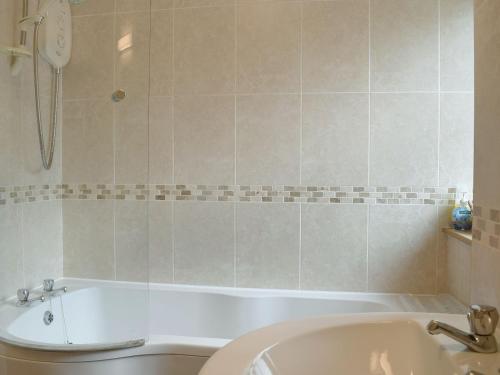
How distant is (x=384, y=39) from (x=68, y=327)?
6.76ft

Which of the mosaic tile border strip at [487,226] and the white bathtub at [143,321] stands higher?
the mosaic tile border strip at [487,226]

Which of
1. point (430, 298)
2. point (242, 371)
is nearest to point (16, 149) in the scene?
point (242, 371)

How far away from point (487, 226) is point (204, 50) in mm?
1771

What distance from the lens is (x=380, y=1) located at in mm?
2127

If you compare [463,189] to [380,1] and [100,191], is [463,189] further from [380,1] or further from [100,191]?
[100,191]

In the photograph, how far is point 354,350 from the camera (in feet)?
2.59

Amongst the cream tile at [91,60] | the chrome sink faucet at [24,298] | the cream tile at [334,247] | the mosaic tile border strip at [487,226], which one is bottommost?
the chrome sink faucet at [24,298]

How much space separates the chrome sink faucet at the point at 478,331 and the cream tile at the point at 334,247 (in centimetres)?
145

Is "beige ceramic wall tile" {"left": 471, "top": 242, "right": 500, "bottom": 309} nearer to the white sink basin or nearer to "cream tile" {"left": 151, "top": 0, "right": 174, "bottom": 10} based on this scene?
the white sink basin

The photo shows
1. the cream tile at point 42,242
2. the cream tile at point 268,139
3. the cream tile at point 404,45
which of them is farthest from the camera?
the cream tile at point 268,139

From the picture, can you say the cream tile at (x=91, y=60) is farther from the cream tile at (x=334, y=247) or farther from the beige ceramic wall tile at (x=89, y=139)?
the cream tile at (x=334, y=247)

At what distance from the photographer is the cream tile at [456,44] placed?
2074 mm

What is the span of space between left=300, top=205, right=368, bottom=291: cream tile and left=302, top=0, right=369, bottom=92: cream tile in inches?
26.1

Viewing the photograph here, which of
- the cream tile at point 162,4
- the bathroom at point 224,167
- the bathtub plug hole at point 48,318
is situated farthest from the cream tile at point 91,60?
the bathtub plug hole at point 48,318
